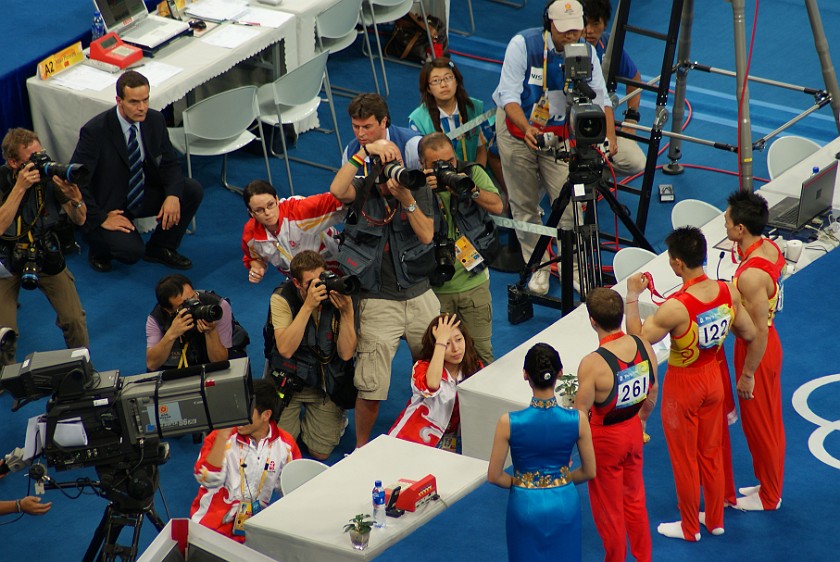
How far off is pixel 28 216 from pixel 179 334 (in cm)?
110

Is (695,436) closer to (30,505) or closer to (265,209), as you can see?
(265,209)

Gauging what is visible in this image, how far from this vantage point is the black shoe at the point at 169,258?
25.5ft

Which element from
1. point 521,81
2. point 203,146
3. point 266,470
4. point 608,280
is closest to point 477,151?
point 521,81

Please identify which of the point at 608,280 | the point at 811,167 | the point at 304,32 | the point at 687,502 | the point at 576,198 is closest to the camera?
the point at 687,502

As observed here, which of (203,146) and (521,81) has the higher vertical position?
(521,81)

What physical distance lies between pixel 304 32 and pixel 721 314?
15.3ft

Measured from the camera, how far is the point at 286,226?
244 inches

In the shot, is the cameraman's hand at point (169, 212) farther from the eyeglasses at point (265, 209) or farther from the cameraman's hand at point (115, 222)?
the eyeglasses at point (265, 209)

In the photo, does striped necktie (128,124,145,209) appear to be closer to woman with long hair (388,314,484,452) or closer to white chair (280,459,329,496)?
woman with long hair (388,314,484,452)

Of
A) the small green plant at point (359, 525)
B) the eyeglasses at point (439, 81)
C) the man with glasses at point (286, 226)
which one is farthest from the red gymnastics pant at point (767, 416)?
the eyeglasses at point (439, 81)

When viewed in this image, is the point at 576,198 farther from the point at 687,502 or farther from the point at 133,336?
the point at 133,336

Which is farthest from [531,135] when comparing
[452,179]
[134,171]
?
[134,171]

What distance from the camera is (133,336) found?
7172mm

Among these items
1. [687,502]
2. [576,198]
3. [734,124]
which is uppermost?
[576,198]
